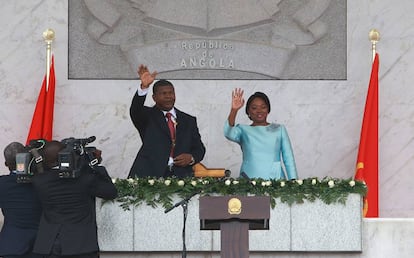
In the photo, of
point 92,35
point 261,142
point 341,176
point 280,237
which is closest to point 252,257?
point 280,237

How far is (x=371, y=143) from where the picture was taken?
1188 centimetres

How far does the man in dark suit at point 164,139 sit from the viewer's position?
1004cm

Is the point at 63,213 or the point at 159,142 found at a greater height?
the point at 159,142

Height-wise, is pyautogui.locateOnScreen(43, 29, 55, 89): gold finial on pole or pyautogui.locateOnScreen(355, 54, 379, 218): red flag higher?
pyautogui.locateOnScreen(43, 29, 55, 89): gold finial on pole

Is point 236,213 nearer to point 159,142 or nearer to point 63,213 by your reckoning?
point 63,213

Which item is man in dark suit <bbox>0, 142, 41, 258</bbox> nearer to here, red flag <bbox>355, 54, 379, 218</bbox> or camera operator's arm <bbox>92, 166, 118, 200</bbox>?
camera operator's arm <bbox>92, 166, 118, 200</bbox>

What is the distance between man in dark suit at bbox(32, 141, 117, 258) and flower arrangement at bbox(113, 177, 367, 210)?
2.46 feet

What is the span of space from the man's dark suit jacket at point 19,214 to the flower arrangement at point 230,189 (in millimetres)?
839

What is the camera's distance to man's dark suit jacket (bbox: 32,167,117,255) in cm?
862

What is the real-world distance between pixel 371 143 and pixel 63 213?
420cm

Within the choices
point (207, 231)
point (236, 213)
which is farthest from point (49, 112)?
point (236, 213)

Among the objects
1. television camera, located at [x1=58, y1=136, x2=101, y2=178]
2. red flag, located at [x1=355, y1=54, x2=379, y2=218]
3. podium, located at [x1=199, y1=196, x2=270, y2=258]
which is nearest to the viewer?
podium, located at [x1=199, y1=196, x2=270, y2=258]

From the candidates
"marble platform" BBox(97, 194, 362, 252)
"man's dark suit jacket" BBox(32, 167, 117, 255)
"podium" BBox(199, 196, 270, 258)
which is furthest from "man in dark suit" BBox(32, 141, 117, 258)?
"podium" BBox(199, 196, 270, 258)

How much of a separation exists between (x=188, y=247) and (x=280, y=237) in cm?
74
